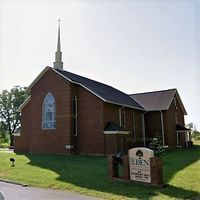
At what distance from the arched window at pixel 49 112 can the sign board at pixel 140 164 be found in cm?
1540

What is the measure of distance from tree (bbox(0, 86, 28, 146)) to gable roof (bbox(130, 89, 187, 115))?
3494cm

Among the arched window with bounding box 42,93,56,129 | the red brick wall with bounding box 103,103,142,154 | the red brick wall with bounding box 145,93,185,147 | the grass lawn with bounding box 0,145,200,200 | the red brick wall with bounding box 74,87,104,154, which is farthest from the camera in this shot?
the red brick wall with bounding box 145,93,185,147

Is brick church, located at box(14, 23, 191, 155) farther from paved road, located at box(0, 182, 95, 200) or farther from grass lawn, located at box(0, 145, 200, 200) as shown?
paved road, located at box(0, 182, 95, 200)

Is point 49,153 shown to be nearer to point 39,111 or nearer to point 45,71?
point 39,111

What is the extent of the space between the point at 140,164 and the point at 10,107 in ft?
193

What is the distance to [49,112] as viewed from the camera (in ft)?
89.1

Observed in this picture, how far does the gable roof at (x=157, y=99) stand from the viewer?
3522 cm

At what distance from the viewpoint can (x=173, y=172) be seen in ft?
45.5

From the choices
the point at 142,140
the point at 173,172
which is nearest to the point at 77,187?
the point at 173,172

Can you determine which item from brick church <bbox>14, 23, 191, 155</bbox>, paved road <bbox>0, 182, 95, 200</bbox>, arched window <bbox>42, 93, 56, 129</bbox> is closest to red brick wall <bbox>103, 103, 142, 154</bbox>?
brick church <bbox>14, 23, 191, 155</bbox>

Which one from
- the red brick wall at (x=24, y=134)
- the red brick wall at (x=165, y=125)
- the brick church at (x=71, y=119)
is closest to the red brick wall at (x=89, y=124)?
the brick church at (x=71, y=119)

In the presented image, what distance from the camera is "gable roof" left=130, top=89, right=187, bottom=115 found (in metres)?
35.2

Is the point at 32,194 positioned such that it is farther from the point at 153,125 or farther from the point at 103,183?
the point at 153,125

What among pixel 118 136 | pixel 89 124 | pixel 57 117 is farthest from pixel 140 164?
pixel 57 117
